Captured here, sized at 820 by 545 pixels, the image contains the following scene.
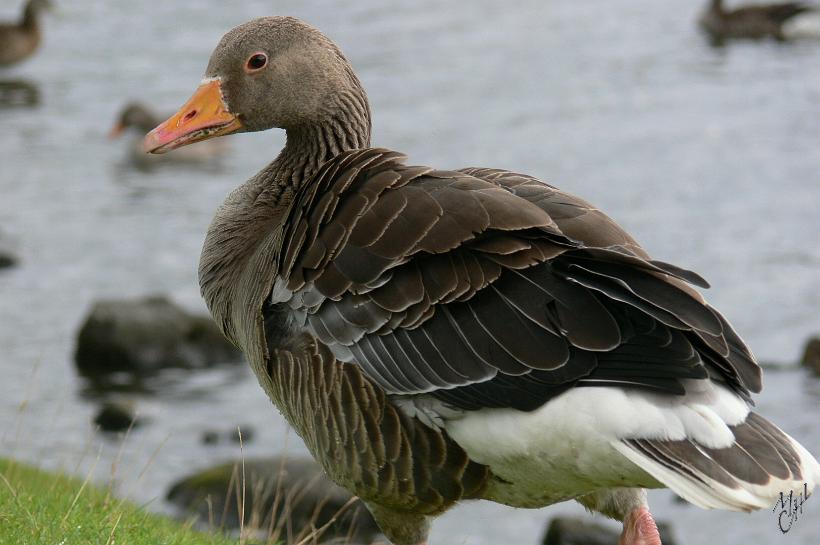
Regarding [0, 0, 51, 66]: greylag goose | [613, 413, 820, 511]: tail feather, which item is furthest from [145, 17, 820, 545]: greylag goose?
[0, 0, 51, 66]: greylag goose

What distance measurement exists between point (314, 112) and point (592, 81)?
17.4 metres

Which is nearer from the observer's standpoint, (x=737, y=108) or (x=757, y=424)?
(x=757, y=424)

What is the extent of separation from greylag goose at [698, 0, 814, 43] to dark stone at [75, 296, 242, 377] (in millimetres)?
15691

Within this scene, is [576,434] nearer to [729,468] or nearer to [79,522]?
[729,468]

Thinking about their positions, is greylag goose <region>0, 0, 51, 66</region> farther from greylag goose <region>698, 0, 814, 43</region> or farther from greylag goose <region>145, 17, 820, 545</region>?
greylag goose <region>145, 17, 820, 545</region>

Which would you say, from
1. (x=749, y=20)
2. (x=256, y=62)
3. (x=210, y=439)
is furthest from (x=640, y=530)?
(x=749, y=20)

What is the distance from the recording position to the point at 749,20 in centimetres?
2697

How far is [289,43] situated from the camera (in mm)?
6941

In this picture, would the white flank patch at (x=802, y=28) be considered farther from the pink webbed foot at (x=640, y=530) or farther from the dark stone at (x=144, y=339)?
the pink webbed foot at (x=640, y=530)

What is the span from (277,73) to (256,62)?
14 centimetres

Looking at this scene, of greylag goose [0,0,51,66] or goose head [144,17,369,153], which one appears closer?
goose head [144,17,369,153]

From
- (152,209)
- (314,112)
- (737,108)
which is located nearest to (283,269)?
(314,112)

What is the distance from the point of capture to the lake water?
13.1 m

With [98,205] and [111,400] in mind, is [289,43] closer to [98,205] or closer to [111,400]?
[111,400]
